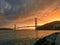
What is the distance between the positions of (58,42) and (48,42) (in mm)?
547

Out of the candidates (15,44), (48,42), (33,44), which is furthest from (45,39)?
(15,44)

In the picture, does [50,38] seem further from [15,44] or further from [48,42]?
[15,44]

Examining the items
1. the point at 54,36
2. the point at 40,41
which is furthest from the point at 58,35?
the point at 40,41

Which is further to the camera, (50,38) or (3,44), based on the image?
(3,44)

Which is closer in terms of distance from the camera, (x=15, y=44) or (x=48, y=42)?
(x=48, y=42)

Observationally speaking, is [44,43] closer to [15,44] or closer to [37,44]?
[37,44]

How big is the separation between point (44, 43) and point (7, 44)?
392cm

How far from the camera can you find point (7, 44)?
15.1 meters

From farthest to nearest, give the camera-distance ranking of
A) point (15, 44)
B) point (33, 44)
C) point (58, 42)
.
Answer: point (15, 44) < point (33, 44) < point (58, 42)

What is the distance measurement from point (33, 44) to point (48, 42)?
1.28 m

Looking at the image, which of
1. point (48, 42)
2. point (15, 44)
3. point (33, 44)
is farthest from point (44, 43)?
point (15, 44)

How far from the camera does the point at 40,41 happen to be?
12.2m

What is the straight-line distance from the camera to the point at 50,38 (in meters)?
12.1

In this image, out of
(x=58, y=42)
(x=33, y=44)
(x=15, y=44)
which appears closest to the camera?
(x=58, y=42)
